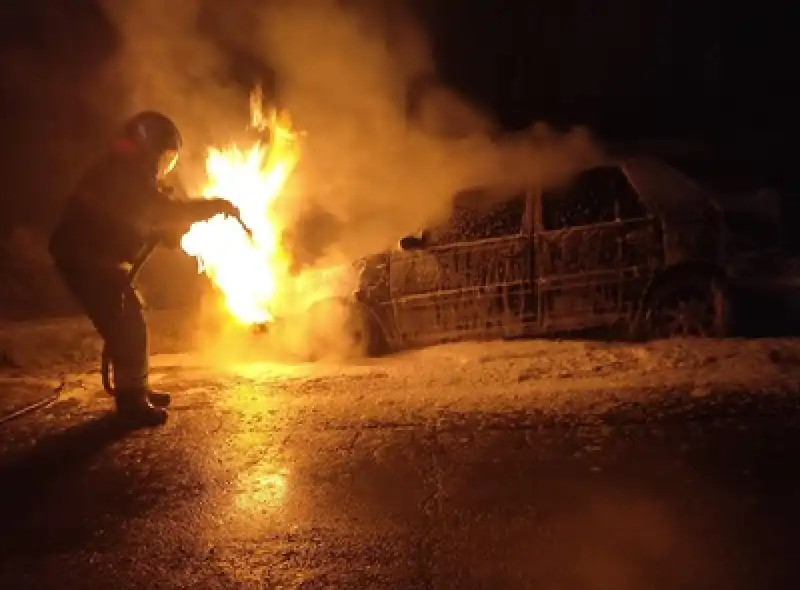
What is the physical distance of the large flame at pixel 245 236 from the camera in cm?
848

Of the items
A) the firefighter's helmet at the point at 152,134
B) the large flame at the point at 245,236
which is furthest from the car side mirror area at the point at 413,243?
the firefighter's helmet at the point at 152,134

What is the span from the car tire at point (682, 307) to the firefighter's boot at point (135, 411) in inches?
173

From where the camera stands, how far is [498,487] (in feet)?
14.8

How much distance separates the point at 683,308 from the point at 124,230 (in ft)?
16.2

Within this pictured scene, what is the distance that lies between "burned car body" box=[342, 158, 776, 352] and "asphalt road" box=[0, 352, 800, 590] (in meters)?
1.92

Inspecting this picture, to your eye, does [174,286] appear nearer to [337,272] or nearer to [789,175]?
[337,272]

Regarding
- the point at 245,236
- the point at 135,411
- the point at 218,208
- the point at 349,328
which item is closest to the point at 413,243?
the point at 349,328

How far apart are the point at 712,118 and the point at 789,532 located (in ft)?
49.9

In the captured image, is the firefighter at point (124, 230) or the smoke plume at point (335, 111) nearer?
the firefighter at point (124, 230)

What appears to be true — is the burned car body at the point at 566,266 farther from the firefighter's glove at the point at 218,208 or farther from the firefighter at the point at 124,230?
the firefighter at the point at 124,230

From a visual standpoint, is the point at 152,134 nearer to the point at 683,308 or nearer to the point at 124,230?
the point at 124,230

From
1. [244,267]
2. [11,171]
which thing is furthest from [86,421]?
[11,171]

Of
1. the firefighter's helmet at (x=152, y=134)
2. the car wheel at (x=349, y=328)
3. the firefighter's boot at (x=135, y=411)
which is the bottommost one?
the firefighter's boot at (x=135, y=411)

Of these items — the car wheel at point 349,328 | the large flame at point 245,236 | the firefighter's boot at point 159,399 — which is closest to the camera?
the firefighter's boot at point 159,399
